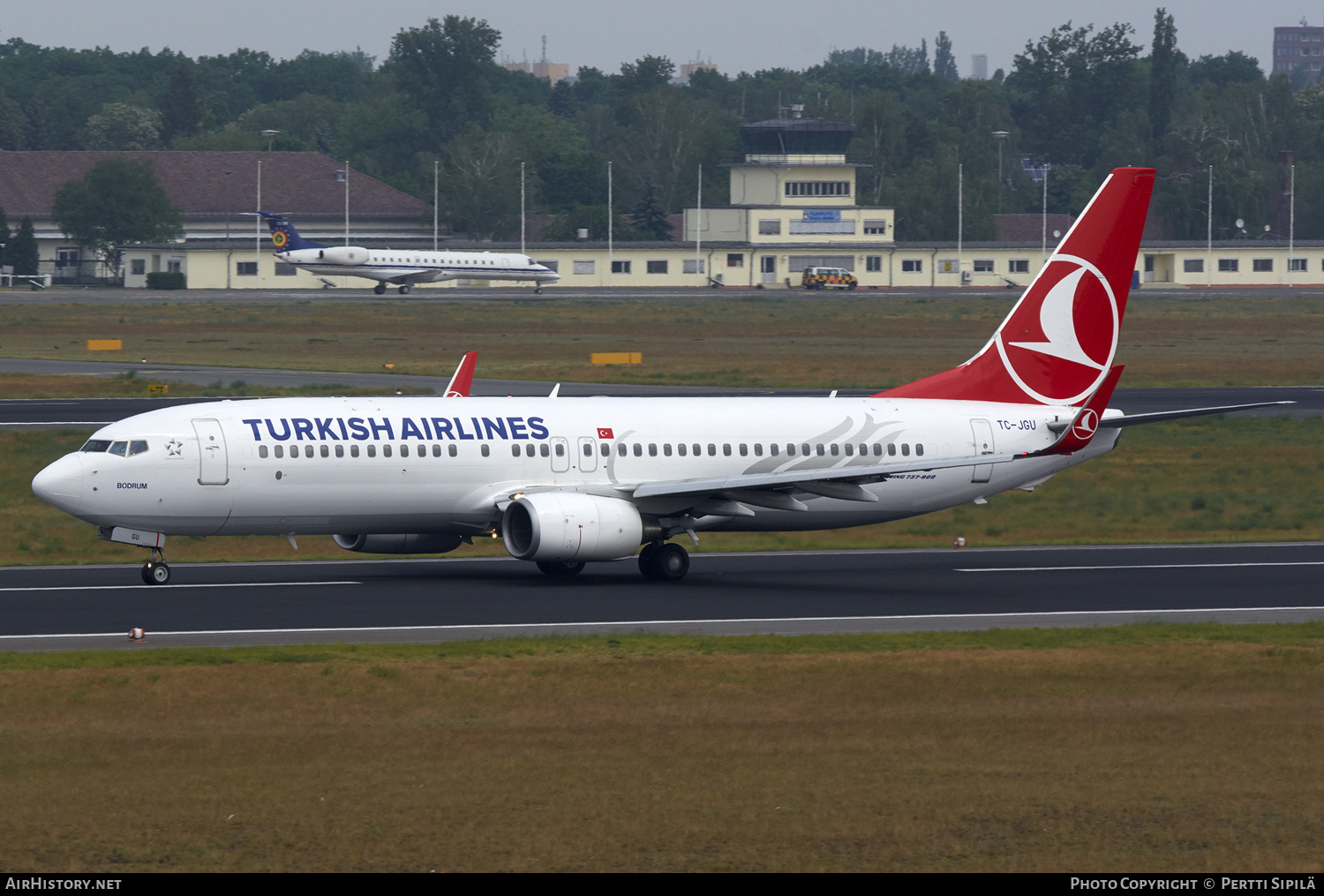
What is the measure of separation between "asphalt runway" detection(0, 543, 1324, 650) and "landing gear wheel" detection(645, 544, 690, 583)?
368 millimetres

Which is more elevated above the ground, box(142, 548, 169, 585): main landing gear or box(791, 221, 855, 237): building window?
box(791, 221, 855, 237): building window

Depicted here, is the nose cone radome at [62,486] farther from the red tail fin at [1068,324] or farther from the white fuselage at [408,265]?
the white fuselage at [408,265]

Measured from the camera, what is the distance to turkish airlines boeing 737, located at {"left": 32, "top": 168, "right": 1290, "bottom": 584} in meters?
Result: 34.2

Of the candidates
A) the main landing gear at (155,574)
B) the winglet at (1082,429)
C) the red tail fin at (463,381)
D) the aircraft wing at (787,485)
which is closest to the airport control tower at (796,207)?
the red tail fin at (463,381)

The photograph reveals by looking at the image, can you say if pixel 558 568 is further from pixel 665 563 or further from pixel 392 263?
pixel 392 263

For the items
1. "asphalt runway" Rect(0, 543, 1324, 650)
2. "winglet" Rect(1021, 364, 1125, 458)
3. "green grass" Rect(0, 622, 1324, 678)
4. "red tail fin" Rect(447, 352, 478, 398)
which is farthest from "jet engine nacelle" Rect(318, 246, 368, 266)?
"green grass" Rect(0, 622, 1324, 678)

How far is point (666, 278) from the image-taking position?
18362 cm

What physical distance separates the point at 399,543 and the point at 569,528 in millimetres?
4460

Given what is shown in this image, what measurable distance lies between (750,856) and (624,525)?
1936 cm

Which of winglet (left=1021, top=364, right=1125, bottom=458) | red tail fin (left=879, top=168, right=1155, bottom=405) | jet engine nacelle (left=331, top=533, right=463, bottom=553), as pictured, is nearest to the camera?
jet engine nacelle (left=331, top=533, right=463, bottom=553)

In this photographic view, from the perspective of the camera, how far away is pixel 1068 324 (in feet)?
134

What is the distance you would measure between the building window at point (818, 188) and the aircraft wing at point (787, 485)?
151567mm

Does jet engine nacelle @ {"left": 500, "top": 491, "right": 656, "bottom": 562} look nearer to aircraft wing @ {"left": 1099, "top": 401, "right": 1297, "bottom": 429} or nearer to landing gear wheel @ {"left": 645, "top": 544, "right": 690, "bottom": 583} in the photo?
landing gear wheel @ {"left": 645, "top": 544, "right": 690, "bottom": 583}

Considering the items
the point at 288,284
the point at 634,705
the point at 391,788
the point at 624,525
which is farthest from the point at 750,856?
the point at 288,284
